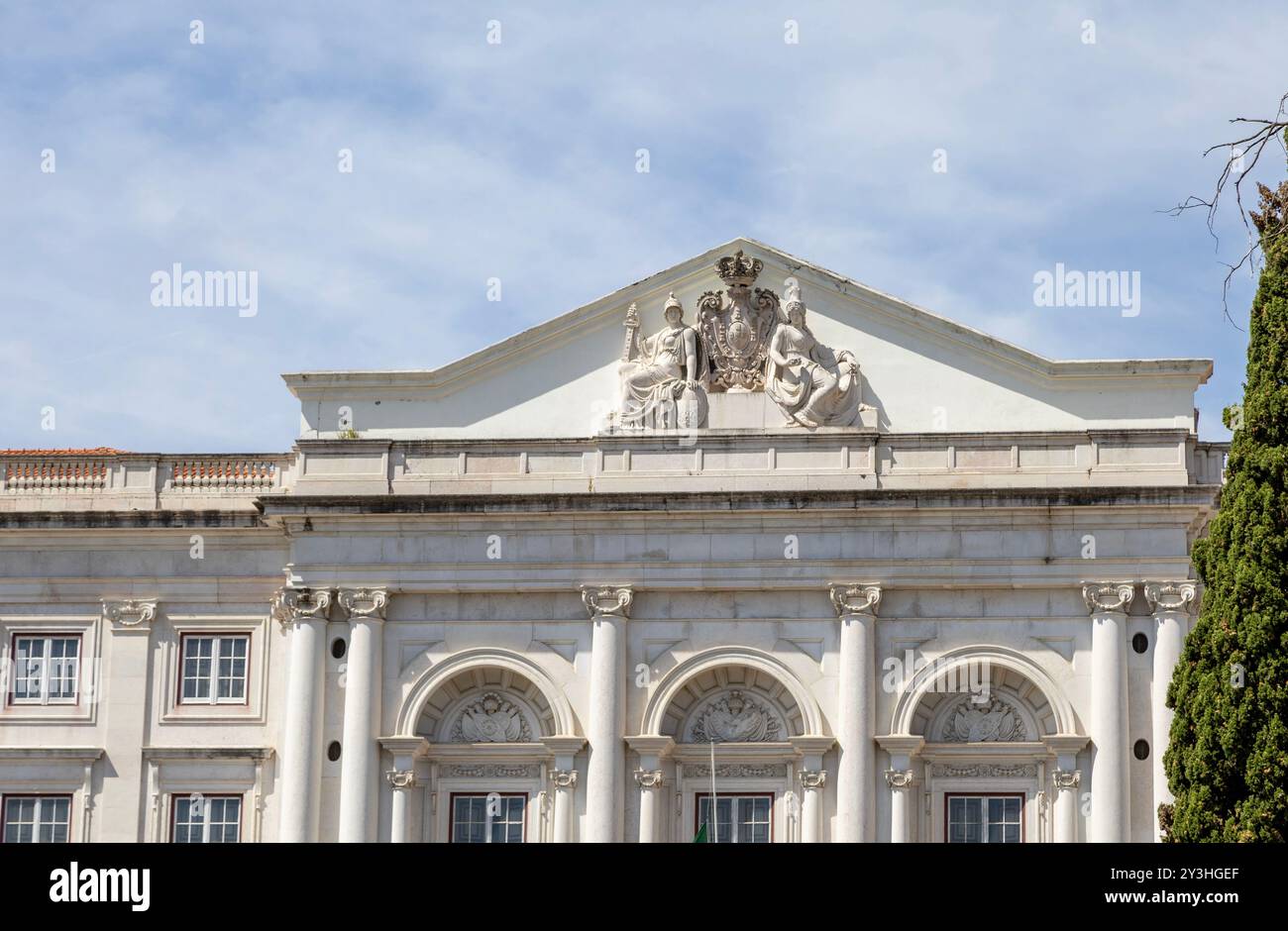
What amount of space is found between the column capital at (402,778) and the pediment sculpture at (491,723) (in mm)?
993

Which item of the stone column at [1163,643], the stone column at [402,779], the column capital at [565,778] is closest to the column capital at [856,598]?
the stone column at [1163,643]

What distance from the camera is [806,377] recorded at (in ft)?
117

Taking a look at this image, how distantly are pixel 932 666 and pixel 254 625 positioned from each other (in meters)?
10.6

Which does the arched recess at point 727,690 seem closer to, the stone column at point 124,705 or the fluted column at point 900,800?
the fluted column at point 900,800

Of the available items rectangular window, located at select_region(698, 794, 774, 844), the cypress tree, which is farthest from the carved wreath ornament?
the cypress tree

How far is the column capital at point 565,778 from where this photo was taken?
114 ft

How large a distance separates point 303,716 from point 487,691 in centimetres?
281

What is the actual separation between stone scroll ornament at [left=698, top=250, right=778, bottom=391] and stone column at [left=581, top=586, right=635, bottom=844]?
12.4 ft

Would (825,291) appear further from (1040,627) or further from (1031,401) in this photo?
(1040,627)

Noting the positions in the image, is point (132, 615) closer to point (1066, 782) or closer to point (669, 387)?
point (669, 387)

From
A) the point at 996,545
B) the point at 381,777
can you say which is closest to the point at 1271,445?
the point at 996,545

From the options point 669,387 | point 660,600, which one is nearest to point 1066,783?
point 660,600

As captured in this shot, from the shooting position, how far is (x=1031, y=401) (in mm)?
35906
